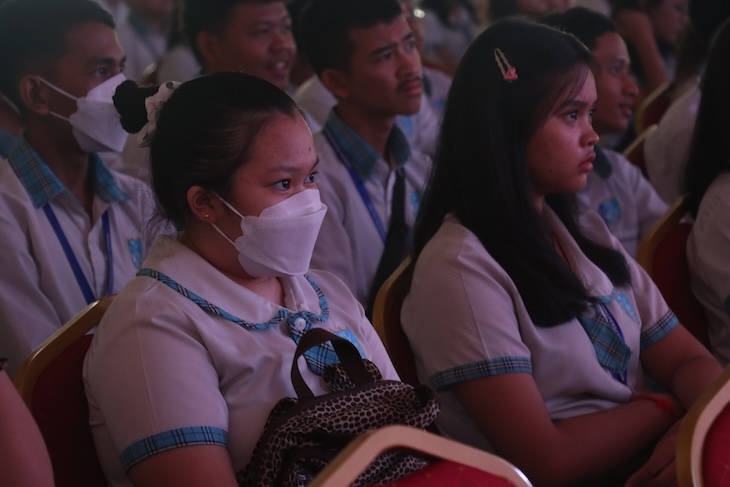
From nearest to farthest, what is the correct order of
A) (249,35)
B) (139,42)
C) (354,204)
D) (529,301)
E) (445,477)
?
(445,477), (529,301), (354,204), (249,35), (139,42)

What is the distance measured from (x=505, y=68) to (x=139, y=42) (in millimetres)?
3489

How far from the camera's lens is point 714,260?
2.26 m

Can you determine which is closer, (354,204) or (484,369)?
(484,369)

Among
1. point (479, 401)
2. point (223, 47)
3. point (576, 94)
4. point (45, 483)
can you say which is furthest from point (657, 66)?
point (45, 483)

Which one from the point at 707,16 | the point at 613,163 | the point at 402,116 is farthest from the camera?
the point at 707,16

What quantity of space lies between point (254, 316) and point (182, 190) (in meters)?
0.23

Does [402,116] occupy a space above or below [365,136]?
below

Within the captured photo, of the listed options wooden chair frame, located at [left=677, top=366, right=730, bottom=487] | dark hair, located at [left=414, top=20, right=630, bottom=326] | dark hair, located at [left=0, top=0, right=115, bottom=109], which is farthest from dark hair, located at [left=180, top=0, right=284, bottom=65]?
wooden chair frame, located at [left=677, top=366, right=730, bottom=487]

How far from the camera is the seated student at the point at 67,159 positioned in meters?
2.31

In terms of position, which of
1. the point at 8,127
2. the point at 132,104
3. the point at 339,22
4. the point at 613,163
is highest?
the point at 132,104

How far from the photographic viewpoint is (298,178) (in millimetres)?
1637

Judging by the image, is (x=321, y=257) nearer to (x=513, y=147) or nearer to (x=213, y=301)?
(x=513, y=147)

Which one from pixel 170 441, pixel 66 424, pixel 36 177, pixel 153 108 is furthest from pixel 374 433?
pixel 36 177

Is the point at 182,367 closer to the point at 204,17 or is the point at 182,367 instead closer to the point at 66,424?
the point at 66,424
